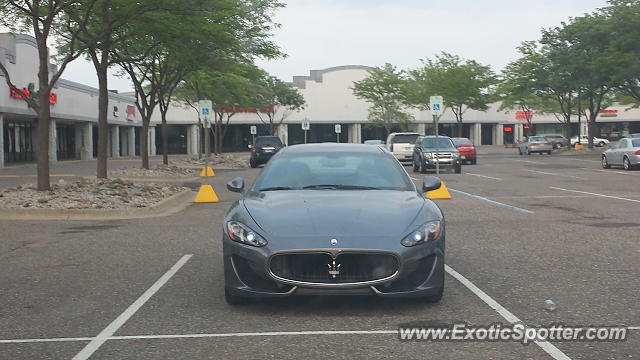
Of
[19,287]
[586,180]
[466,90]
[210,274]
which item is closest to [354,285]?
[210,274]

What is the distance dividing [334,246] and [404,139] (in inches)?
1248

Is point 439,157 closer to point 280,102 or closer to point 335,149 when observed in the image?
point 335,149

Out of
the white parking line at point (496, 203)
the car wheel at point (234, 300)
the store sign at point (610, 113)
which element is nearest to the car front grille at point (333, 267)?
the car wheel at point (234, 300)

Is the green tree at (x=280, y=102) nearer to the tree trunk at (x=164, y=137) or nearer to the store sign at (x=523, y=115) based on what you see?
the store sign at (x=523, y=115)

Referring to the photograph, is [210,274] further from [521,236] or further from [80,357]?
[521,236]

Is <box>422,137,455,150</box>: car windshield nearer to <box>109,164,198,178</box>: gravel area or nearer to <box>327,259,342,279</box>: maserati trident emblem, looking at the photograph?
<box>109,164,198,178</box>: gravel area

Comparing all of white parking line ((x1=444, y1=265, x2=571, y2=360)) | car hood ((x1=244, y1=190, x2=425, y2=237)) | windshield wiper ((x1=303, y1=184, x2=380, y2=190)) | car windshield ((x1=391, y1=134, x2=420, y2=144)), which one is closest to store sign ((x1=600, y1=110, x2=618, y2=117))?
car windshield ((x1=391, y1=134, x2=420, y2=144))

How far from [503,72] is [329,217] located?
5869cm

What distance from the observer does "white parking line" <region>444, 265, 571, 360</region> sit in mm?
4750

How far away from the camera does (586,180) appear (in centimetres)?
2427

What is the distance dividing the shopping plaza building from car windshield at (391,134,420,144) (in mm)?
19757

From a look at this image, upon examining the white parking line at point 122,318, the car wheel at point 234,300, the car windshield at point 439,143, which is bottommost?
the white parking line at point 122,318

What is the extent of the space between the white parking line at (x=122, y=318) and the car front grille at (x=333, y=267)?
1.36 metres

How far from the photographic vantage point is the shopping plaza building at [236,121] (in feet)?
135
